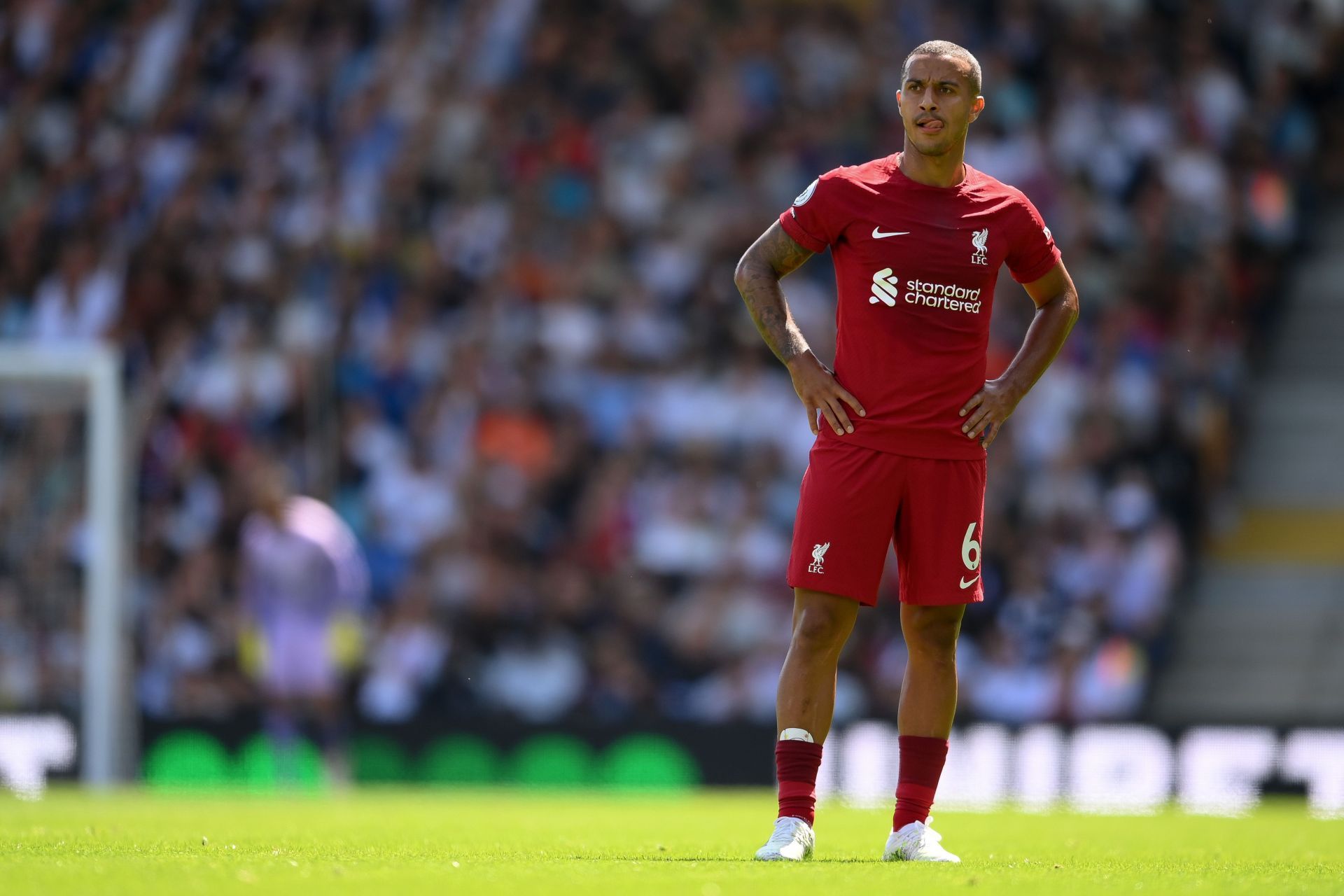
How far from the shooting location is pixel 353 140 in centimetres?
1852

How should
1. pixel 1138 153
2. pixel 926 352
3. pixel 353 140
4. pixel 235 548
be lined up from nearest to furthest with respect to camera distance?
pixel 926 352
pixel 235 548
pixel 1138 153
pixel 353 140

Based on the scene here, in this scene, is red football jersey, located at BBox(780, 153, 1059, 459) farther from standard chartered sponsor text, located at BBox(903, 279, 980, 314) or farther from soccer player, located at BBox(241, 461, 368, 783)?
soccer player, located at BBox(241, 461, 368, 783)

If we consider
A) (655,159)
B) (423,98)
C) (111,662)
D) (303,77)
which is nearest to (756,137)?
(655,159)

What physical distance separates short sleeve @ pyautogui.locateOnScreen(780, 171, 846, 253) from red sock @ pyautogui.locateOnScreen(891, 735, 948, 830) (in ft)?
5.30

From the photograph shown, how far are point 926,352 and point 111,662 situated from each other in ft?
28.7

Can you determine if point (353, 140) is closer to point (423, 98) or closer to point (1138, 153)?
point (423, 98)

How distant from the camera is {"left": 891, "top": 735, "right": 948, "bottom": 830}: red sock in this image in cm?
648

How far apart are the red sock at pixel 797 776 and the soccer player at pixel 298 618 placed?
26.1 feet

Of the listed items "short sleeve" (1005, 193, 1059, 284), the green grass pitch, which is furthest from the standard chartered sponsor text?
the green grass pitch

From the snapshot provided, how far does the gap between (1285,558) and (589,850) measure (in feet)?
35.0

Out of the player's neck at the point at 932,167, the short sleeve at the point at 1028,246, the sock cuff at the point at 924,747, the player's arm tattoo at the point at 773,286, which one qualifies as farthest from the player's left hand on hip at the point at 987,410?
the sock cuff at the point at 924,747

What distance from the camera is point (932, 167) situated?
6.56 meters

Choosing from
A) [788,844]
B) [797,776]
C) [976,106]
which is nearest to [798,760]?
[797,776]

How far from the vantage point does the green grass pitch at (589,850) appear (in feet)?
18.1
